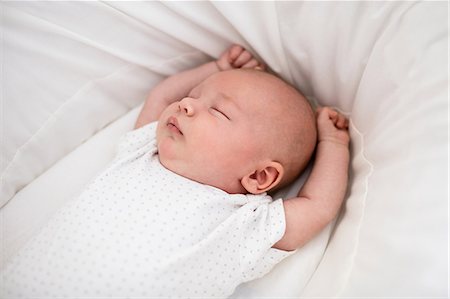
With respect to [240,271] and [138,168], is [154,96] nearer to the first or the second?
[138,168]

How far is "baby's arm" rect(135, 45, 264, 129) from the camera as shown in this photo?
1.17 metres

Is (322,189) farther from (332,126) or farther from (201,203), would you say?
→ (201,203)

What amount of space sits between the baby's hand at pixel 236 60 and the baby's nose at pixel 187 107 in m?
0.20

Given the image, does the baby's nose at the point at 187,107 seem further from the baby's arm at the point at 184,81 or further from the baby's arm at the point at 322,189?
the baby's arm at the point at 322,189

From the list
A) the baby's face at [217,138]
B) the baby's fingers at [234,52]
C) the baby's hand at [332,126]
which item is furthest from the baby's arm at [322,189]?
the baby's fingers at [234,52]

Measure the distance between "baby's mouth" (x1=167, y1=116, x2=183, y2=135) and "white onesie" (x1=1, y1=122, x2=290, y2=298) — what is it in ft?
0.28

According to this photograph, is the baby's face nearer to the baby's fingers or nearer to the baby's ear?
the baby's ear

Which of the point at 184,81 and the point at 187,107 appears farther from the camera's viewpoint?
the point at 184,81

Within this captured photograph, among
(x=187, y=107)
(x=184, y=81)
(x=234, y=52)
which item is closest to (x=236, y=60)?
(x=234, y=52)

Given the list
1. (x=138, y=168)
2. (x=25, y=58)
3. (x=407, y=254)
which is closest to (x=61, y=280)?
(x=138, y=168)

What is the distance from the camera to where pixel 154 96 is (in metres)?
1.18

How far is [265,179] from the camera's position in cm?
102

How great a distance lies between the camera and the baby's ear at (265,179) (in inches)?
39.7

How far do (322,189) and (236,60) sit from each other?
381 mm
